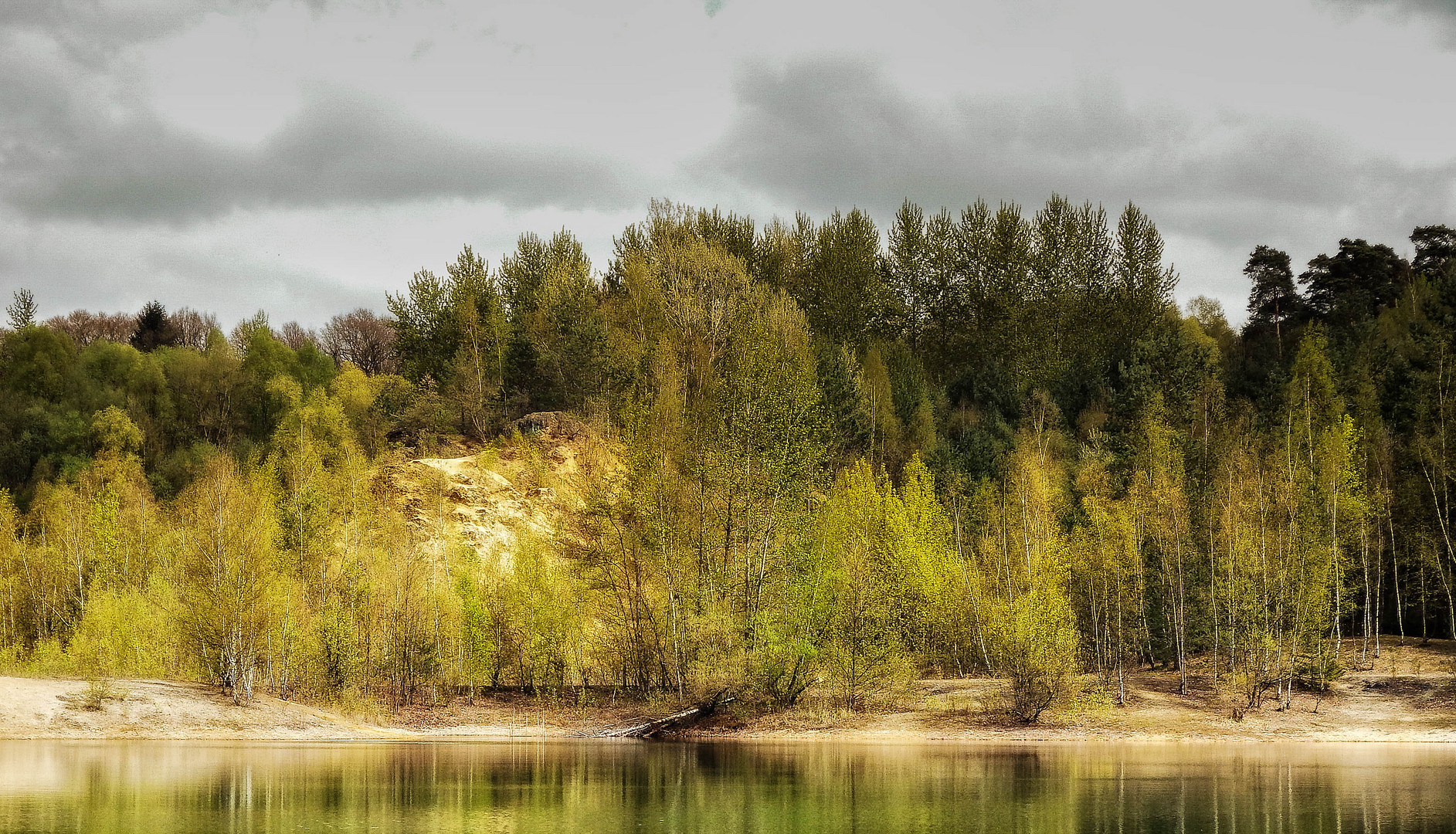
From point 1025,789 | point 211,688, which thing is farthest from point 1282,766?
point 211,688

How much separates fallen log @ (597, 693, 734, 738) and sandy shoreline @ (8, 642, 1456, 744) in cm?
58

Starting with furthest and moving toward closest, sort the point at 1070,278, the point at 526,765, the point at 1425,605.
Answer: the point at 1070,278 < the point at 1425,605 < the point at 526,765

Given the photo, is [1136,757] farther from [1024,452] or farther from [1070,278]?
[1070,278]

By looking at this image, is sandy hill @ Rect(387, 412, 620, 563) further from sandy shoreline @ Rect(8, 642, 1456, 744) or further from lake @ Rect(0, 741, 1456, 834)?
lake @ Rect(0, 741, 1456, 834)

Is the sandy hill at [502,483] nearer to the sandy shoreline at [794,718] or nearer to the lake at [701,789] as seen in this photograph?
the sandy shoreline at [794,718]

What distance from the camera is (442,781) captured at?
1164 inches

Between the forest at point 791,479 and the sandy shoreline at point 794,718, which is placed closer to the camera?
the sandy shoreline at point 794,718

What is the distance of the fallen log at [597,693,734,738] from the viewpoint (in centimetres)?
4697

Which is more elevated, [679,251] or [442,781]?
[679,251]

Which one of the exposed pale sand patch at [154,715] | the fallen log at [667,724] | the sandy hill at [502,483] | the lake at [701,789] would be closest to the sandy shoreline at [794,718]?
the exposed pale sand patch at [154,715]

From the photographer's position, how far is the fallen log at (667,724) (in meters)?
47.0

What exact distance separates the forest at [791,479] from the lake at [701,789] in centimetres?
816

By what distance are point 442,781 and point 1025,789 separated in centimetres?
1499

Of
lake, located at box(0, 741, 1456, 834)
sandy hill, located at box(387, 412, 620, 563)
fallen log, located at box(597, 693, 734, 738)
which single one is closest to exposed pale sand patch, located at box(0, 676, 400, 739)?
lake, located at box(0, 741, 1456, 834)
